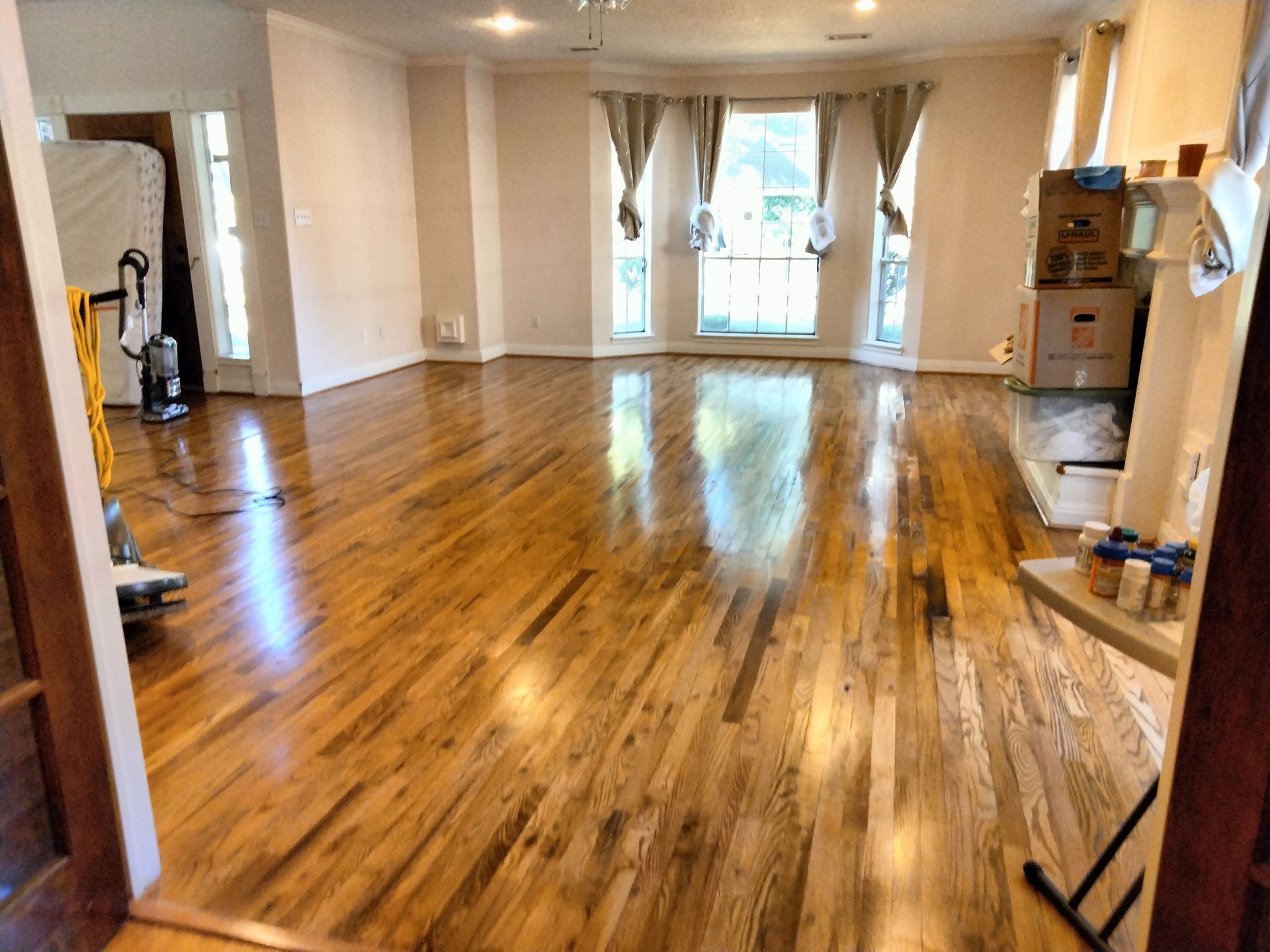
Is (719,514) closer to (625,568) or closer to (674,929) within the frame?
(625,568)

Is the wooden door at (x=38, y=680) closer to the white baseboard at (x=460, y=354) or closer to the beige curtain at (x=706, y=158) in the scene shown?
the white baseboard at (x=460, y=354)

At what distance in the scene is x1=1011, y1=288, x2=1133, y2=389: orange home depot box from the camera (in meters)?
3.78

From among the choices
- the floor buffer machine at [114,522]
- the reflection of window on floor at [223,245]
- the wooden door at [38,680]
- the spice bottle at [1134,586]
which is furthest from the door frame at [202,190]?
the spice bottle at [1134,586]

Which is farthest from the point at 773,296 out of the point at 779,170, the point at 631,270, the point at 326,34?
the point at 326,34

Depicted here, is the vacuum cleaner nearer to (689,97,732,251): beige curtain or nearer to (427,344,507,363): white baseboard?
(427,344,507,363): white baseboard

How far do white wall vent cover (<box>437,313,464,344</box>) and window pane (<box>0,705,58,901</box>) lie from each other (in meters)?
7.09

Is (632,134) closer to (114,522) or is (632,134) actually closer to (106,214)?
(106,214)

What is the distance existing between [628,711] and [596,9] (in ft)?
16.6

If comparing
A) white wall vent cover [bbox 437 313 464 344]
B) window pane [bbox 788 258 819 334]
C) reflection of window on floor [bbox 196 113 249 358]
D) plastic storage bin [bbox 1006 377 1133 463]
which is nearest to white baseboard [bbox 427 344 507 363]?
white wall vent cover [bbox 437 313 464 344]

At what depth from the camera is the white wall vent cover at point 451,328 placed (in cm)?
831

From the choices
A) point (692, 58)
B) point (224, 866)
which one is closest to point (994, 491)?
point (224, 866)

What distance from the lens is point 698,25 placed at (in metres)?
6.54

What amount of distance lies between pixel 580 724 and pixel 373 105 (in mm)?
6561

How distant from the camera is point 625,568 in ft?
11.6
